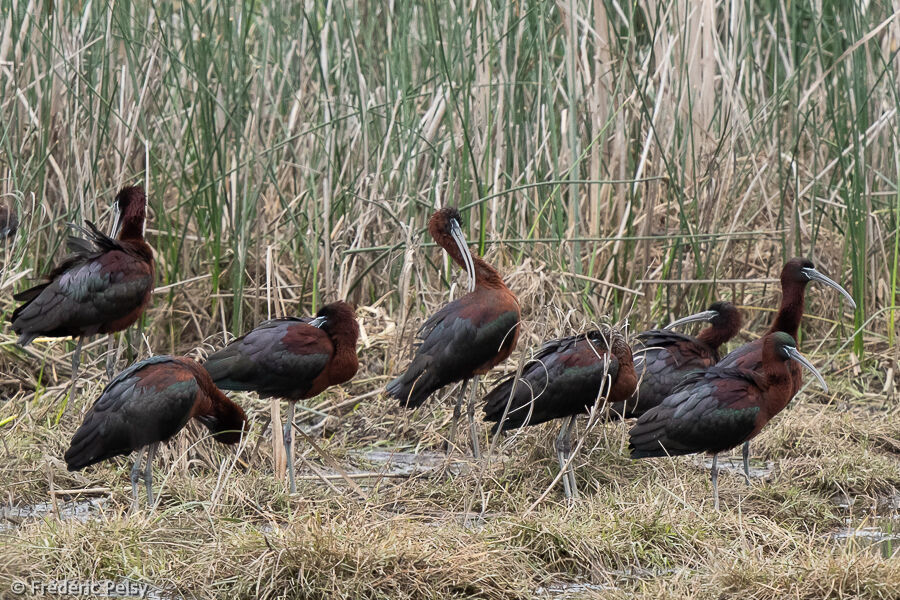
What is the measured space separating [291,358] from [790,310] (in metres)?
2.65

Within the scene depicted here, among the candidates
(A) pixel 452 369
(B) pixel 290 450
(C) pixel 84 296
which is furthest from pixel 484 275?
(C) pixel 84 296

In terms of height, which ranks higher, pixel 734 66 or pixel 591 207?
pixel 734 66

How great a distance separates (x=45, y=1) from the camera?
7.06 meters

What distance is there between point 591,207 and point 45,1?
137 inches

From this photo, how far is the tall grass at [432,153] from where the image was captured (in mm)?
6980

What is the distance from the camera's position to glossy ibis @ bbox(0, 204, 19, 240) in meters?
7.49

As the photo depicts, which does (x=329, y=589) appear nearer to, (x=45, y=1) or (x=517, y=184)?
(x=517, y=184)

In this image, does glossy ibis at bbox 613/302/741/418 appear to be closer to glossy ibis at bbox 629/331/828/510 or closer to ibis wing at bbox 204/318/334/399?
glossy ibis at bbox 629/331/828/510

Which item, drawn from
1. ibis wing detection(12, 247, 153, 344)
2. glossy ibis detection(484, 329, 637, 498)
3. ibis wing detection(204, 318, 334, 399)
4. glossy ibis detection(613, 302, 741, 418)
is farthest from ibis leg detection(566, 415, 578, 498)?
ibis wing detection(12, 247, 153, 344)

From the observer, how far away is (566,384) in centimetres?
546

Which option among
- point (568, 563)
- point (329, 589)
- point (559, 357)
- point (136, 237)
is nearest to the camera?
point (329, 589)

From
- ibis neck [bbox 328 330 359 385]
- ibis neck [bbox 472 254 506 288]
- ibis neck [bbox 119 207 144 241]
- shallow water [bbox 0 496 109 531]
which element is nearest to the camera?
A: shallow water [bbox 0 496 109 531]

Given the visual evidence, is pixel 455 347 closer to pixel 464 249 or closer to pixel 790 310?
pixel 464 249

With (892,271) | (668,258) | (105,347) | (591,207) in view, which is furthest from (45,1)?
(892,271)
